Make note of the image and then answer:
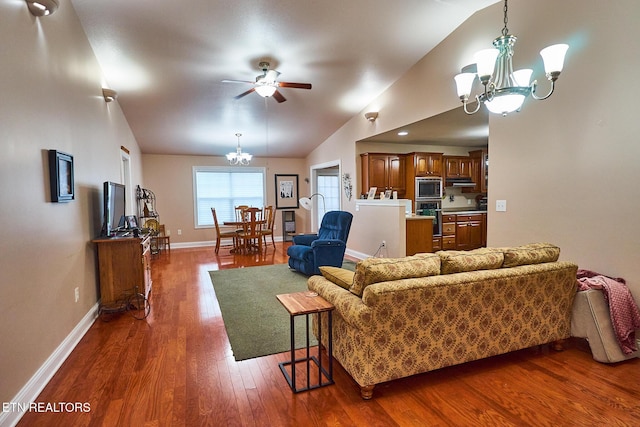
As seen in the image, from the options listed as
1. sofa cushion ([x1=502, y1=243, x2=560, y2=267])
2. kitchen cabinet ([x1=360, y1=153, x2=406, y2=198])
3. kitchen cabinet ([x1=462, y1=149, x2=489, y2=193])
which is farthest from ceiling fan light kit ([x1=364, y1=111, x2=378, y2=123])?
sofa cushion ([x1=502, y1=243, x2=560, y2=267])

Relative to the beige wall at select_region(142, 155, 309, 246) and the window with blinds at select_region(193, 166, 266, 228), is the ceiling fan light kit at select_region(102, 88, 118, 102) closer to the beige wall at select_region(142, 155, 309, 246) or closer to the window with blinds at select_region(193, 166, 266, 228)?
the beige wall at select_region(142, 155, 309, 246)

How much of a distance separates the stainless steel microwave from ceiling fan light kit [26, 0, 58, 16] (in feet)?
17.9

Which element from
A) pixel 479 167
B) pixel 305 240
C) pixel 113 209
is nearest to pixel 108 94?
pixel 113 209

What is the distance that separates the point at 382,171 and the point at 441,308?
433 centimetres

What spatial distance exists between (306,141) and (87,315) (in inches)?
214

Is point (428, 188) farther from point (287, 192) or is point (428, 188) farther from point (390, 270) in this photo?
point (390, 270)

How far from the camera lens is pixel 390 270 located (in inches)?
77.4

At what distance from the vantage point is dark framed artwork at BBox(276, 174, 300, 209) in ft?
28.9

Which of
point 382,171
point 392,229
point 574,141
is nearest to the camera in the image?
point 574,141

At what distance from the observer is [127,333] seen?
296cm

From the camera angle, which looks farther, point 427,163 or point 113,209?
point 427,163

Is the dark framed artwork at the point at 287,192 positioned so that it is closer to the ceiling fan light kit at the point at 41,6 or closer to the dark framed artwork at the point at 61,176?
the dark framed artwork at the point at 61,176

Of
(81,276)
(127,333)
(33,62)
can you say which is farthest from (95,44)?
(127,333)

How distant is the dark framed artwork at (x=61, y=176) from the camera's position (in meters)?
2.43
